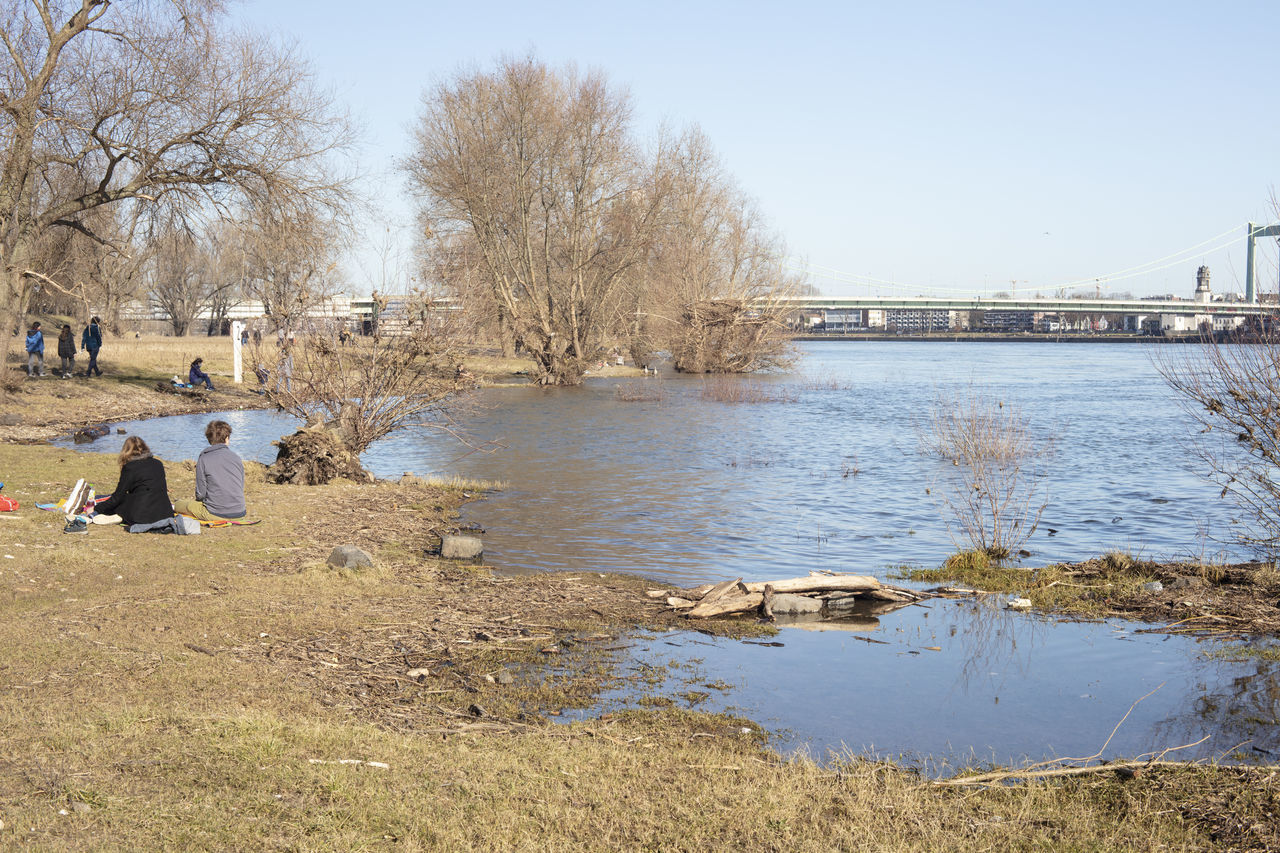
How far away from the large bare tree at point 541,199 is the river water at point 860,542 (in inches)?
498

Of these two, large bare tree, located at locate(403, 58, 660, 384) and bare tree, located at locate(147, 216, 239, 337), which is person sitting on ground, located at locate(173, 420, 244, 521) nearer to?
large bare tree, located at locate(403, 58, 660, 384)

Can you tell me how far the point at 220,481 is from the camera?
43.0 ft

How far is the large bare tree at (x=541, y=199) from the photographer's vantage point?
151 ft

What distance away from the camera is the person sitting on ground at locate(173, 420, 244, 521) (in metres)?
13.0

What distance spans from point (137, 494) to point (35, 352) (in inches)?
1012

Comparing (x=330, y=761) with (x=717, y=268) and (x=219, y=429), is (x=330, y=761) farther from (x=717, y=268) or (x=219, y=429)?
(x=717, y=268)

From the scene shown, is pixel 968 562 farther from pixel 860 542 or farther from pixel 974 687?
pixel 974 687

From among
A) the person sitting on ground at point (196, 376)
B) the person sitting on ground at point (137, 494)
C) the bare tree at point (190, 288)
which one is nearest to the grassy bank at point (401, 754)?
the person sitting on ground at point (137, 494)

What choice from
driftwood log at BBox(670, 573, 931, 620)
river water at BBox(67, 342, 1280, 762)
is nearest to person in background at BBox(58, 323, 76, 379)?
river water at BBox(67, 342, 1280, 762)

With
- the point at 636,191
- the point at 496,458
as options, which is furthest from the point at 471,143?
the point at 496,458

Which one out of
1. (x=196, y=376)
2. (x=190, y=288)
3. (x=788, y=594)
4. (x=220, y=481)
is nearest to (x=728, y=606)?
(x=788, y=594)

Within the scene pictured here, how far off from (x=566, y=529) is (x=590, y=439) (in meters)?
13.0

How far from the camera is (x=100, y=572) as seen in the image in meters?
10.2

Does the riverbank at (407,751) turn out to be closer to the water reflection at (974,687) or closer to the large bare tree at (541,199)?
the water reflection at (974,687)
